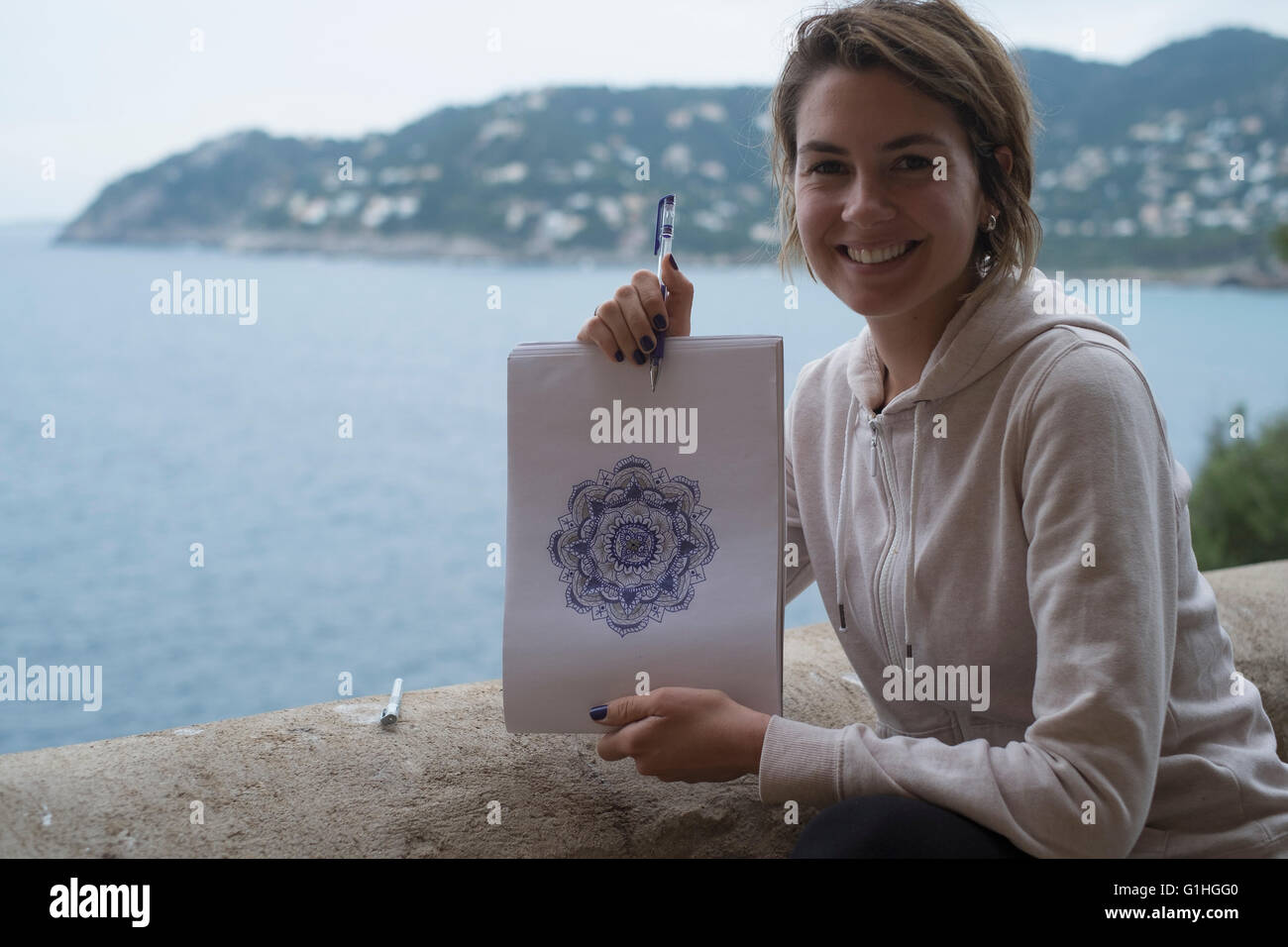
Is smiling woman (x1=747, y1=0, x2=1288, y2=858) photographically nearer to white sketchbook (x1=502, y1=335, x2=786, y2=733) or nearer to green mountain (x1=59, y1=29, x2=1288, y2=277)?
white sketchbook (x1=502, y1=335, x2=786, y2=733)

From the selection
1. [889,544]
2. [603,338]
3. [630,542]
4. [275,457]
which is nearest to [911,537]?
[889,544]

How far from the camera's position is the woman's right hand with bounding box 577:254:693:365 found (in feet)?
4.35

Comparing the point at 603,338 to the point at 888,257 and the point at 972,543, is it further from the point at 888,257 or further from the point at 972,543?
the point at 972,543

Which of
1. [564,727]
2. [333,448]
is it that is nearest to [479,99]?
[333,448]

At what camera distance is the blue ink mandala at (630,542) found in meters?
1.35

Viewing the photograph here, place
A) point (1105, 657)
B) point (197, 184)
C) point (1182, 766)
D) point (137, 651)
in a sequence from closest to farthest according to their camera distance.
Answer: point (1105, 657) → point (1182, 766) → point (137, 651) → point (197, 184)

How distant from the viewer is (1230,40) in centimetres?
521

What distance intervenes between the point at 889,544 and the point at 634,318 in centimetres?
43

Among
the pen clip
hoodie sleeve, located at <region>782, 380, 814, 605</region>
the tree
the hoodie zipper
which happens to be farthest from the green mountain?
the hoodie zipper

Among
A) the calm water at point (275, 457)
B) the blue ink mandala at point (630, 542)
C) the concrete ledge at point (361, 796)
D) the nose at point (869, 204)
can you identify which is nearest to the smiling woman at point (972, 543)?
the nose at point (869, 204)

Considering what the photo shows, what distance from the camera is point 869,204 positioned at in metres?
1.24

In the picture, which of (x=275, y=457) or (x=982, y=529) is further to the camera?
(x=275, y=457)
